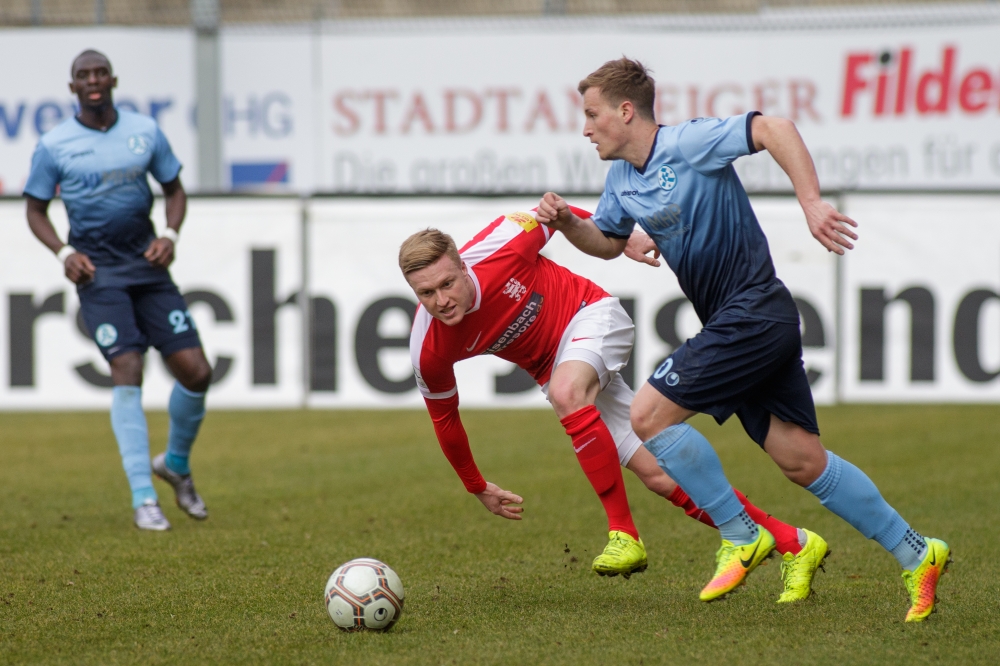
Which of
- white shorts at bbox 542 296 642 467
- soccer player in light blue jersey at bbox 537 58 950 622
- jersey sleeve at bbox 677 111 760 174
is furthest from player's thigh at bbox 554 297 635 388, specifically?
jersey sleeve at bbox 677 111 760 174

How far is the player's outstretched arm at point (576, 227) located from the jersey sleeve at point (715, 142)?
1.76 feet

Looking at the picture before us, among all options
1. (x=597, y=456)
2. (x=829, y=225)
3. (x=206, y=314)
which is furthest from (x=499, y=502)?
(x=206, y=314)

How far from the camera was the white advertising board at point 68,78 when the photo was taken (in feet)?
44.5

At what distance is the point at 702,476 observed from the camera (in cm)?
413

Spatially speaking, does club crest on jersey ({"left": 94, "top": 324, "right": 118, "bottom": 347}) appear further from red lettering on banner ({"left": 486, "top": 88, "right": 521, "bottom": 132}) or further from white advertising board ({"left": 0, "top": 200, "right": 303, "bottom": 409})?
red lettering on banner ({"left": 486, "top": 88, "right": 521, "bottom": 132})

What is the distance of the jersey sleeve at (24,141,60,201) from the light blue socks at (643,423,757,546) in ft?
12.8

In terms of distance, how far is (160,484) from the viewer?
26.5 feet

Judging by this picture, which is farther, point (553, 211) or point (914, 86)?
point (914, 86)

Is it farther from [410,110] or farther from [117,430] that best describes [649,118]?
[410,110]

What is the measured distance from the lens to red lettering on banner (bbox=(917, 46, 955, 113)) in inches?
526

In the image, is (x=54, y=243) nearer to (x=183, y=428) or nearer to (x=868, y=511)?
(x=183, y=428)

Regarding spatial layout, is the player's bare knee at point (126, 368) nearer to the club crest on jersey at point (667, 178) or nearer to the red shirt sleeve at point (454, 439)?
the red shirt sleeve at point (454, 439)

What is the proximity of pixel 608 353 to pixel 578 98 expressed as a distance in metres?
9.47

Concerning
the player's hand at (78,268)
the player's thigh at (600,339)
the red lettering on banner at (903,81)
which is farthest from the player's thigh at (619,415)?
the red lettering on banner at (903,81)
